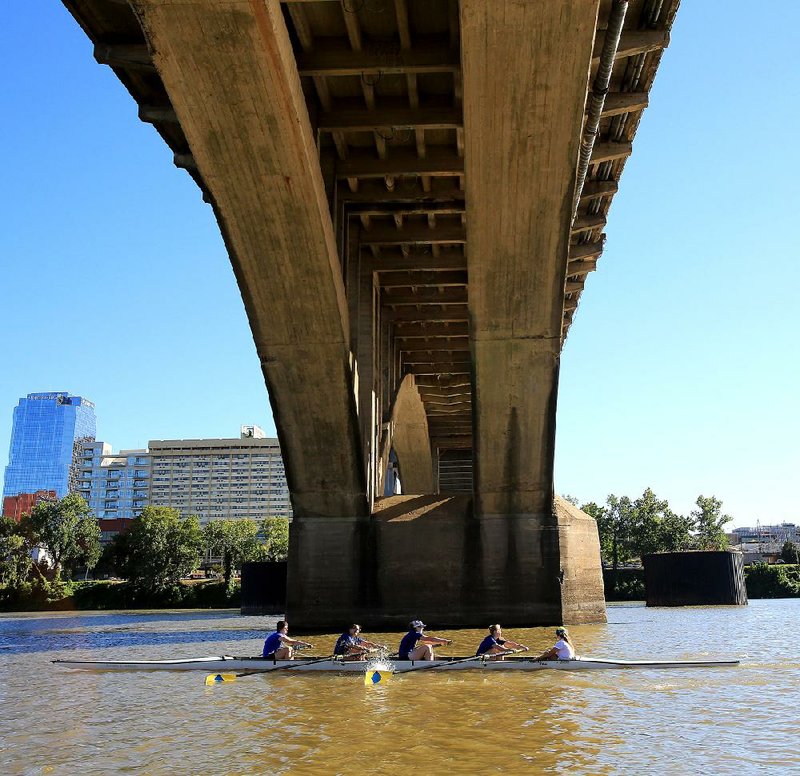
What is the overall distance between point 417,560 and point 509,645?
21.2ft

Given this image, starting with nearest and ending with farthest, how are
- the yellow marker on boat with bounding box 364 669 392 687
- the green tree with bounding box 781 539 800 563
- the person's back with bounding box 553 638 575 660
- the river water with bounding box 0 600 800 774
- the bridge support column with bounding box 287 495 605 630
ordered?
the river water with bounding box 0 600 800 774, the yellow marker on boat with bounding box 364 669 392 687, the person's back with bounding box 553 638 575 660, the bridge support column with bounding box 287 495 605 630, the green tree with bounding box 781 539 800 563

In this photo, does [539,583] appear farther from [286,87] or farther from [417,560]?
[286,87]

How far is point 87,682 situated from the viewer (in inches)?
577

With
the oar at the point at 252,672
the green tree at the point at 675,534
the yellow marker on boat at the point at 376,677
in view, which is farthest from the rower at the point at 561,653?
the green tree at the point at 675,534

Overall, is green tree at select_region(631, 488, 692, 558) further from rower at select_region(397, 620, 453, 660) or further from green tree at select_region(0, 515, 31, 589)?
rower at select_region(397, 620, 453, 660)

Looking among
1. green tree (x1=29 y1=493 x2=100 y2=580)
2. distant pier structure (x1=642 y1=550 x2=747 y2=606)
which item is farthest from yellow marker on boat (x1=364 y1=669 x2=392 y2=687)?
green tree (x1=29 y1=493 x2=100 y2=580)

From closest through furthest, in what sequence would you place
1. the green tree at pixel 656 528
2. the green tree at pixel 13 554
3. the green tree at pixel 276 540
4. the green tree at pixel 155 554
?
1. the green tree at pixel 13 554
2. the green tree at pixel 155 554
3. the green tree at pixel 656 528
4. the green tree at pixel 276 540

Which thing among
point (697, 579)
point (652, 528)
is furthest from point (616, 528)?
point (697, 579)

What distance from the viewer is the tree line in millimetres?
70875

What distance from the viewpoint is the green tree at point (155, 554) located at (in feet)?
207

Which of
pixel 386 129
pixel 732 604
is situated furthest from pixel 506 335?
pixel 732 604

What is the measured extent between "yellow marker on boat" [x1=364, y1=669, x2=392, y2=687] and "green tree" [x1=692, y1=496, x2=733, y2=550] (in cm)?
6392

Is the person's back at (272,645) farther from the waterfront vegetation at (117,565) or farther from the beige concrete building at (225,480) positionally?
the beige concrete building at (225,480)

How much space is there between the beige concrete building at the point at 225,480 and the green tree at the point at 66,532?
9905 centimetres
